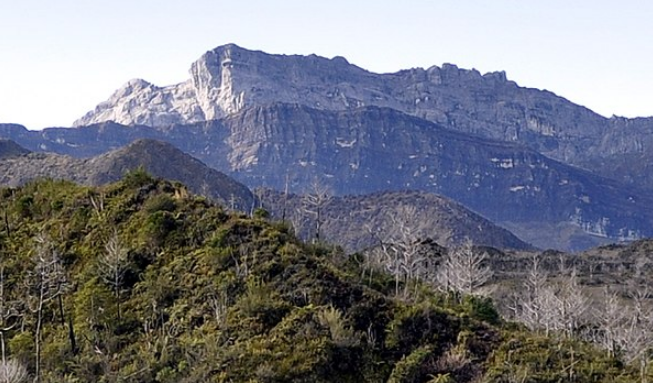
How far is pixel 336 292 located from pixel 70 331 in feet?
50.3

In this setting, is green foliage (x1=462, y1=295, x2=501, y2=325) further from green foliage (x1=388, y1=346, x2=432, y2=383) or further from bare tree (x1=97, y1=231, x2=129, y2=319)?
bare tree (x1=97, y1=231, x2=129, y2=319)

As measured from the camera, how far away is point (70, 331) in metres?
55.0

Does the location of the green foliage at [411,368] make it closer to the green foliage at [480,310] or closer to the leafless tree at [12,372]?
the green foliage at [480,310]

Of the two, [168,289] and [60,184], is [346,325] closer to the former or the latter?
[168,289]

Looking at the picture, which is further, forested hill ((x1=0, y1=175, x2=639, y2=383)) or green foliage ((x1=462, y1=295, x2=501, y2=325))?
green foliage ((x1=462, y1=295, x2=501, y2=325))

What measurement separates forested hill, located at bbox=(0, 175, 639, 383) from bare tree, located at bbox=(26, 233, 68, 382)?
139 mm

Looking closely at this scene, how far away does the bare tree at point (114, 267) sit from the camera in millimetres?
58094

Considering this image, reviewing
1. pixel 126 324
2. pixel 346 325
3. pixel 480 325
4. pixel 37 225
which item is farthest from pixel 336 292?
pixel 37 225

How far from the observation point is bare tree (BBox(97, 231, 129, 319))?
5809 cm

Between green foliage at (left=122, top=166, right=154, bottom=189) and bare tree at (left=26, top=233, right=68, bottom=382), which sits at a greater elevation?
green foliage at (left=122, top=166, right=154, bottom=189)

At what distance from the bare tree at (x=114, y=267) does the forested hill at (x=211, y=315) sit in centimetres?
12

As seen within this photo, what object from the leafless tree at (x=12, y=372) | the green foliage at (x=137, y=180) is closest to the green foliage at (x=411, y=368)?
the leafless tree at (x=12, y=372)

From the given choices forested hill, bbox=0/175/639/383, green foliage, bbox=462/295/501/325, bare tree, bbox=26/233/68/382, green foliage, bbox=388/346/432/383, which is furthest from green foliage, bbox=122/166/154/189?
green foliage, bbox=388/346/432/383

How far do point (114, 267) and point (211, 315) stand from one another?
7.06m
